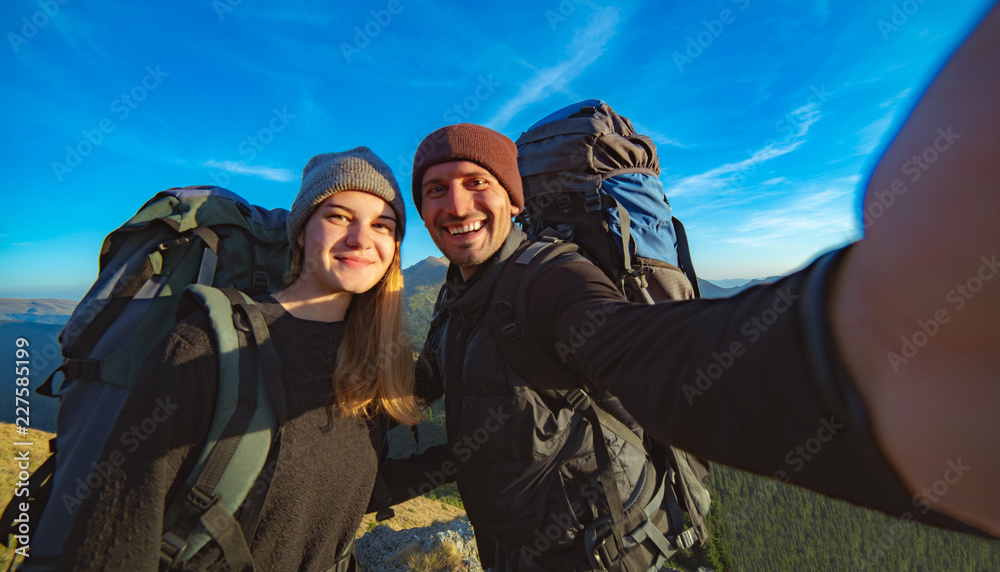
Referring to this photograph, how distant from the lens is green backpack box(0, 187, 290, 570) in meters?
1.87

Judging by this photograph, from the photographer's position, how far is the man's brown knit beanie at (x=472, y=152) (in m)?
2.92

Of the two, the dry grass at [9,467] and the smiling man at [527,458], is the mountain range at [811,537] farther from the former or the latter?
the smiling man at [527,458]

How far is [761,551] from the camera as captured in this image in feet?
201

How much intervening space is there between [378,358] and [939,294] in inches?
100

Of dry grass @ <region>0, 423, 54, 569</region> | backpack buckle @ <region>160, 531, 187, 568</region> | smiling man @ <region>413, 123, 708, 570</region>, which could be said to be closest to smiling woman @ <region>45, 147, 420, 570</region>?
backpack buckle @ <region>160, 531, 187, 568</region>

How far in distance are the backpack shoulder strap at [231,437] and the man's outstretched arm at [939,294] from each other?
7.59 ft

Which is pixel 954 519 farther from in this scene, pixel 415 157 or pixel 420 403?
pixel 415 157

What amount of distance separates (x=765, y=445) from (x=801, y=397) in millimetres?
181

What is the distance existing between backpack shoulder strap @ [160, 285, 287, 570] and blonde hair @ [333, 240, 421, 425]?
1.35 ft

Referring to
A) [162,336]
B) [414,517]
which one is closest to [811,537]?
[414,517]

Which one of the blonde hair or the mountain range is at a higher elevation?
the blonde hair

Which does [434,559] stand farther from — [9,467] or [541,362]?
[541,362]

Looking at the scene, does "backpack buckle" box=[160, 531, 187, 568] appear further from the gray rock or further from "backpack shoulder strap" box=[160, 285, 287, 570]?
the gray rock

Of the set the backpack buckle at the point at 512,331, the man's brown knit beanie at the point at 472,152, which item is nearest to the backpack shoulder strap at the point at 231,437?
the backpack buckle at the point at 512,331
